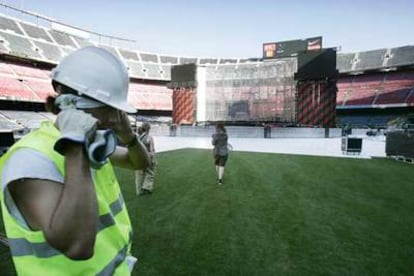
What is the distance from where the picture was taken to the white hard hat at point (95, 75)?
46.5 inches

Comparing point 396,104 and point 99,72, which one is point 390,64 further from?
point 99,72

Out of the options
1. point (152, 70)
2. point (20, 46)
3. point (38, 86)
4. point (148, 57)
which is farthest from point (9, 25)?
point (148, 57)

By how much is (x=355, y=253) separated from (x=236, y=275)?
74.5 inches

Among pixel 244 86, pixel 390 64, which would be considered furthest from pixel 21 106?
pixel 390 64

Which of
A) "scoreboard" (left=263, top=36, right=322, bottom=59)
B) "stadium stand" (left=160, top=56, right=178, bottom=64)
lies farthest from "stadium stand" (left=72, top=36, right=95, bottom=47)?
"scoreboard" (left=263, top=36, right=322, bottom=59)

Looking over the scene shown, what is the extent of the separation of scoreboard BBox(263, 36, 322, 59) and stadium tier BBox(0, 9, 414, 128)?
6.80 meters

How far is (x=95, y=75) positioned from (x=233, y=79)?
46.8 m

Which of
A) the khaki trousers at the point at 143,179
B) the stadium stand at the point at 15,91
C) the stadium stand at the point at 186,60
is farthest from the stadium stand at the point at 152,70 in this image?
the khaki trousers at the point at 143,179

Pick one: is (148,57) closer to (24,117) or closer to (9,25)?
(9,25)

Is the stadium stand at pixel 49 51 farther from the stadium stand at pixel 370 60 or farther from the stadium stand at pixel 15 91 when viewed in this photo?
the stadium stand at pixel 370 60

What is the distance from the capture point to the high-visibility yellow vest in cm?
109

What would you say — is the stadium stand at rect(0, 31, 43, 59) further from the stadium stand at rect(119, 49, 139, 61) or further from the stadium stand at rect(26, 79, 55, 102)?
the stadium stand at rect(119, 49, 139, 61)

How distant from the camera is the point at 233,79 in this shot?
4716 cm

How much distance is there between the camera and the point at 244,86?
46.4 m
